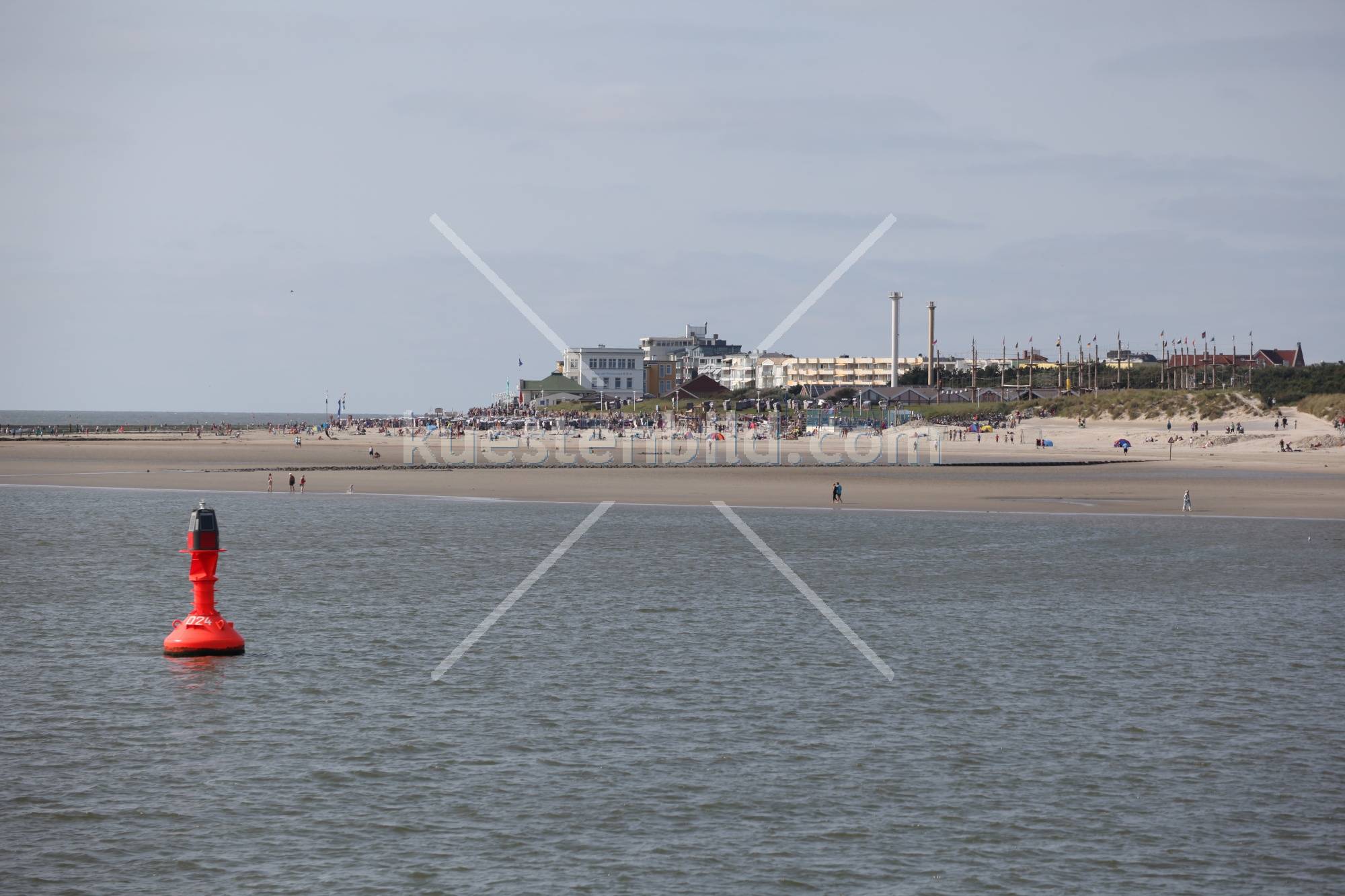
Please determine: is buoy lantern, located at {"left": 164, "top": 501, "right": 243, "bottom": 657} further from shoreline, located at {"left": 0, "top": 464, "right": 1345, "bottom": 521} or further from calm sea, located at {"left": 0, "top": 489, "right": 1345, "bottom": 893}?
shoreline, located at {"left": 0, "top": 464, "right": 1345, "bottom": 521}

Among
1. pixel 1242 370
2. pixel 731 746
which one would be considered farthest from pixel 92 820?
pixel 1242 370

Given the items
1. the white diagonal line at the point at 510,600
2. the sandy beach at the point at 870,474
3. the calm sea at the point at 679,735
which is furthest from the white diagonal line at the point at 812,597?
the sandy beach at the point at 870,474

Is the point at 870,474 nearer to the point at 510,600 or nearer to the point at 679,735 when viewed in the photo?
the point at 510,600

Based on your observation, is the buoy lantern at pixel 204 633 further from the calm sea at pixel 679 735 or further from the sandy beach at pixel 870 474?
the sandy beach at pixel 870 474

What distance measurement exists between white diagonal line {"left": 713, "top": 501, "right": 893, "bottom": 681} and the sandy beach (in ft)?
36.3

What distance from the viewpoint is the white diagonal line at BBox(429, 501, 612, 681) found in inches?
727

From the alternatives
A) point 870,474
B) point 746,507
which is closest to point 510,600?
point 746,507

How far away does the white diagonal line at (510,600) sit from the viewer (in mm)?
18469

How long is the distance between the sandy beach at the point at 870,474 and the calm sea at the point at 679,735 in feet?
77.9

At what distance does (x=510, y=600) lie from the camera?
2511 cm

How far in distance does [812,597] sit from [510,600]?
573cm

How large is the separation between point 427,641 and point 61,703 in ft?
18.8

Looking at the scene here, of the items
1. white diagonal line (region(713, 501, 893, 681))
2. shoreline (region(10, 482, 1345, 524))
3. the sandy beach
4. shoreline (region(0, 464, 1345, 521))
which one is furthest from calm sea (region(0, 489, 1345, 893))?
the sandy beach

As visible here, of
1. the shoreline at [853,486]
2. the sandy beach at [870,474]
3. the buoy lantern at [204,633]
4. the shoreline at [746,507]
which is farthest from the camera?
the sandy beach at [870,474]
